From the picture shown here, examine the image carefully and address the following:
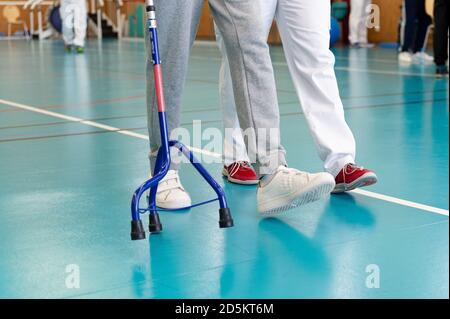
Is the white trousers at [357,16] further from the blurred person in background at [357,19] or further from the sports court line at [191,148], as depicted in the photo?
the sports court line at [191,148]

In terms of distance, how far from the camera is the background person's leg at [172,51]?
2465 mm

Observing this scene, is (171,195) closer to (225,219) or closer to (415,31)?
(225,219)

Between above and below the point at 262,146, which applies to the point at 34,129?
below

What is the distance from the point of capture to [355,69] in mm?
8188

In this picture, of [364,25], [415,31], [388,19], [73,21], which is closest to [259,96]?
[415,31]

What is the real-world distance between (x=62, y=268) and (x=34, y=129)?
8.48ft

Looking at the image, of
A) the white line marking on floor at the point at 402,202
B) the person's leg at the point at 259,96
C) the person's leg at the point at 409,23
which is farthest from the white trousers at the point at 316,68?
the person's leg at the point at 409,23

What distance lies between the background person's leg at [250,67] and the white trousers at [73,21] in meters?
10.1

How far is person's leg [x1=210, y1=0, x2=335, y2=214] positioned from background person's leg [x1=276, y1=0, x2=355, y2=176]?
30 centimetres

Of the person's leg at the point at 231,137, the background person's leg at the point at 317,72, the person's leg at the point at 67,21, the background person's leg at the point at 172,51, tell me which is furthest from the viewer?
the person's leg at the point at 67,21

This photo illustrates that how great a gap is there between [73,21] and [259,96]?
10512 mm

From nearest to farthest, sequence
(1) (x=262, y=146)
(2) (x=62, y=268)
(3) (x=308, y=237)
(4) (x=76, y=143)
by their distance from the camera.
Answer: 1. (2) (x=62, y=268)
2. (3) (x=308, y=237)
3. (1) (x=262, y=146)
4. (4) (x=76, y=143)
